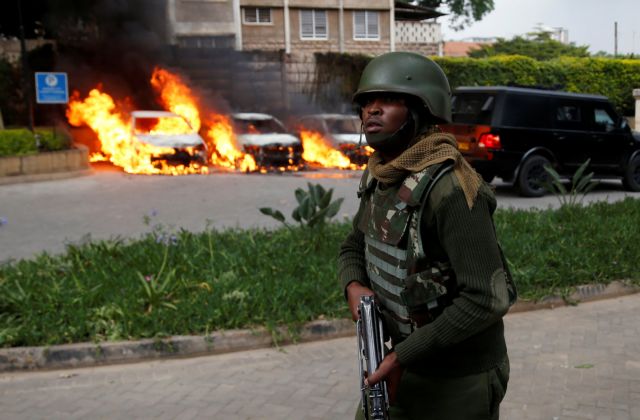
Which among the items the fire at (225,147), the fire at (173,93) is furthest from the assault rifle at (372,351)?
the fire at (173,93)

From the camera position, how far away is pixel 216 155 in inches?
766

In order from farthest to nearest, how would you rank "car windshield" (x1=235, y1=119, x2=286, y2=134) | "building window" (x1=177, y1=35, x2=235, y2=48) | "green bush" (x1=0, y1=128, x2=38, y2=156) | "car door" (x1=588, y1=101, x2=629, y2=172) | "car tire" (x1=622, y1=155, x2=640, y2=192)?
"building window" (x1=177, y1=35, x2=235, y2=48) → "car windshield" (x1=235, y1=119, x2=286, y2=134) → "green bush" (x1=0, y1=128, x2=38, y2=156) → "car tire" (x1=622, y1=155, x2=640, y2=192) → "car door" (x1=588, y1=101, x2=629, y2=172)

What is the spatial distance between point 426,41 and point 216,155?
18051mm

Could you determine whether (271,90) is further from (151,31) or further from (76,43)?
(76,43)

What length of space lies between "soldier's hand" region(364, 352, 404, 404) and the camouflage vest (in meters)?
0.14

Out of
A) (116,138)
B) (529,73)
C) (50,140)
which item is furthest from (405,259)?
(529,73)

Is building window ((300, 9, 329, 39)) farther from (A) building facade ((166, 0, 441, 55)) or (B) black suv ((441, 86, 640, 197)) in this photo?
(B) black suv ((441, 86, 640, 197))

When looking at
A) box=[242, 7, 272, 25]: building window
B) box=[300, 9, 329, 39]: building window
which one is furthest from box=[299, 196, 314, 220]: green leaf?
box=[300, 9, 329, 39]: building window

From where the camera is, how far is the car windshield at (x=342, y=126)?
19312 mm

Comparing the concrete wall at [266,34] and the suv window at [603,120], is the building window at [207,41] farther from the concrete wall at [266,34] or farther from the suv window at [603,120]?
the suv window at [603,120]

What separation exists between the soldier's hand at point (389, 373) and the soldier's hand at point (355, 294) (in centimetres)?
20

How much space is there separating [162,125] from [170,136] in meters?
0.81

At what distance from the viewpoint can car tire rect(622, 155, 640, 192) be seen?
13711 mm

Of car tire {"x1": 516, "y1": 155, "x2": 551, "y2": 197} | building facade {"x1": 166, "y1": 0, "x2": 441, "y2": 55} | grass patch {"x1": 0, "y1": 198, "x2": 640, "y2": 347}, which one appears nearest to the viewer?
grass patch {"x1": 0, "y1": 198, "x2": 640, "y2": 347}
